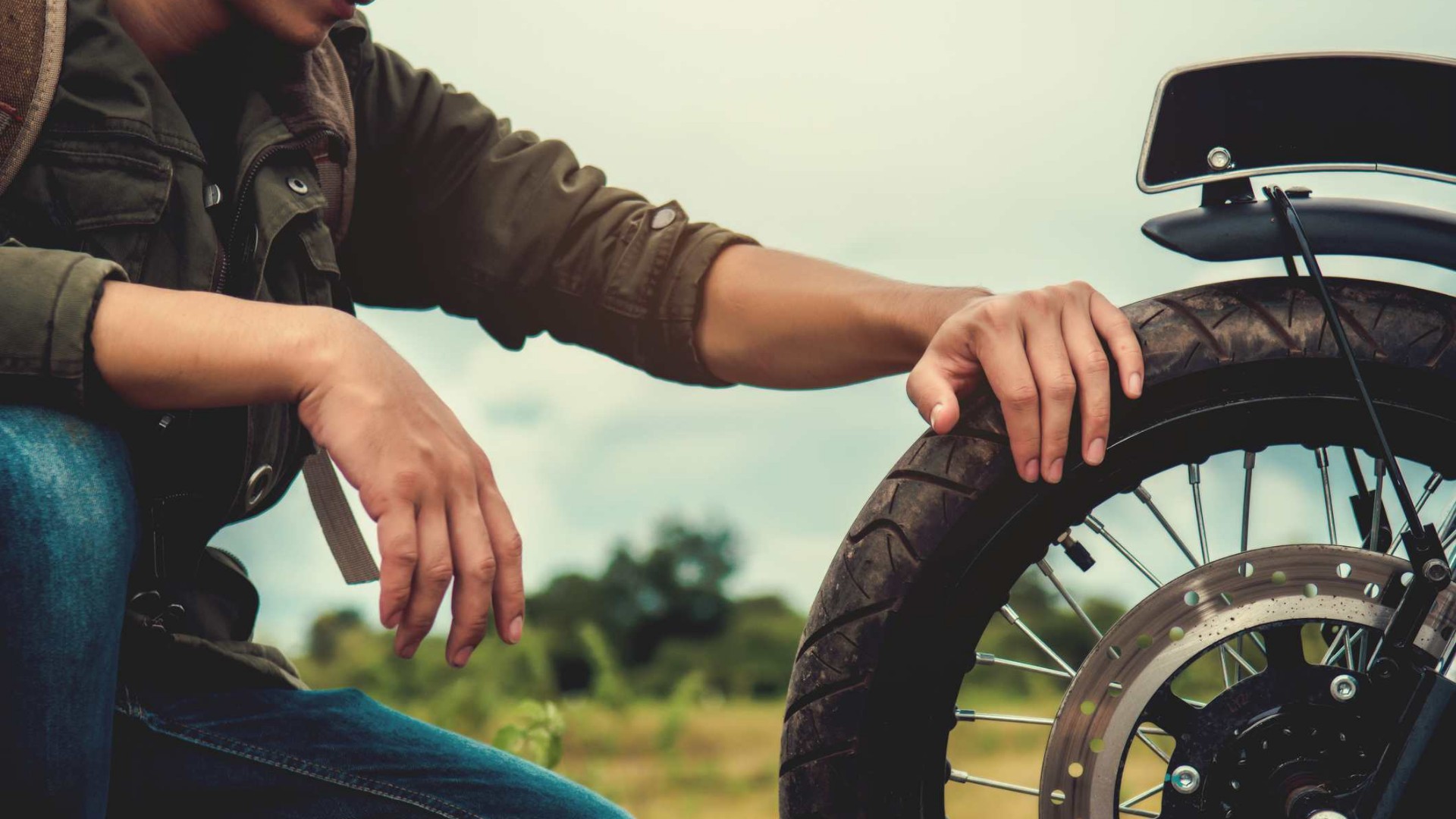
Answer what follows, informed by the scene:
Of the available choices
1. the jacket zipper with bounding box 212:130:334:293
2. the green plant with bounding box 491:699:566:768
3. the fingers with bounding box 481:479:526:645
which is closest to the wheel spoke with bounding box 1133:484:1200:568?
the fingers with bounding box 481:479:526:645

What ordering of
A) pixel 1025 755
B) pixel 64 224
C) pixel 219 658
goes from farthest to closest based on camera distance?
pixel 1025 755 < pixel 219 658 < pixel 64 224

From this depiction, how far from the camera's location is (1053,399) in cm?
94

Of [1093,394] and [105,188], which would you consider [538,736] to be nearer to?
[105,188]

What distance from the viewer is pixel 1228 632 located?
99 centimetres

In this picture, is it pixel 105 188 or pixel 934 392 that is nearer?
pixel 934 392

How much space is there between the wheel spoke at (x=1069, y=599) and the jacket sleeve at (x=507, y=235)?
61 cm

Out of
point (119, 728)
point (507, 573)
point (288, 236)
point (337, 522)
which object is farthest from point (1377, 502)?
point (119, 728)

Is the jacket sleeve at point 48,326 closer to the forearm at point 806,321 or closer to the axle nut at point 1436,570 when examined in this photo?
the forearm at point 806,321

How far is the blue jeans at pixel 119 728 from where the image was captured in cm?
92

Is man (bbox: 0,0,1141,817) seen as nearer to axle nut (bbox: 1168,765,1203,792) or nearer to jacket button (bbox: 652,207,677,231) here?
jacket button (bbox: 652,207,677,231)

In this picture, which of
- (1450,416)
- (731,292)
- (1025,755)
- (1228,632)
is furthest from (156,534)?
(1025,755)

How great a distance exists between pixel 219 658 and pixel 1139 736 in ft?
3.07

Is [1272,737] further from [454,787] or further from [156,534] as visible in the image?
[156,534]

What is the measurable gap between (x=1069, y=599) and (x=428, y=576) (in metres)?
0.54
